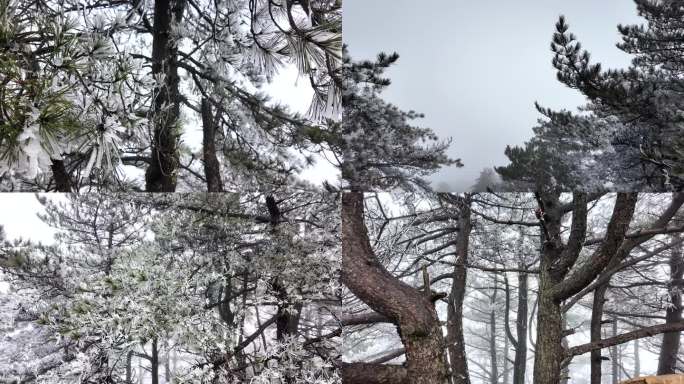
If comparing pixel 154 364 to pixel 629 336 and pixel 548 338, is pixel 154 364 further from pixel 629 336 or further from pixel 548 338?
pixel 629 336

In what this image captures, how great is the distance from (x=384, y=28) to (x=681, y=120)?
43.0 inches

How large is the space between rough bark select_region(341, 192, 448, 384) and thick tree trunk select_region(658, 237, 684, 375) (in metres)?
0.76

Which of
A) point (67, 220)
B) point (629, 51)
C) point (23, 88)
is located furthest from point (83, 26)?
point (629, 51)

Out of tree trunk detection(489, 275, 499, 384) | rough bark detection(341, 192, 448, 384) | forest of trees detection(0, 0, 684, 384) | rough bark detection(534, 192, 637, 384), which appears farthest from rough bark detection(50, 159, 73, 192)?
rough bark detection(534, 192, 637, 384)

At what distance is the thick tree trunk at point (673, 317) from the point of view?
2133 mm

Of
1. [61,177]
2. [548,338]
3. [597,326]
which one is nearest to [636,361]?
[597,326]

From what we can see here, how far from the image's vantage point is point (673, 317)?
2168 mm

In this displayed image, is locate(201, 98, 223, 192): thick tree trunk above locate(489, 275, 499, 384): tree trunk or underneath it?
above

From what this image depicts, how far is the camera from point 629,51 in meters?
2.15

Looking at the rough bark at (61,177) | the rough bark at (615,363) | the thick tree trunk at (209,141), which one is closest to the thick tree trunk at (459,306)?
the rough bark at (615,363)

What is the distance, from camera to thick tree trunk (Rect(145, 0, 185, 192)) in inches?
77.1

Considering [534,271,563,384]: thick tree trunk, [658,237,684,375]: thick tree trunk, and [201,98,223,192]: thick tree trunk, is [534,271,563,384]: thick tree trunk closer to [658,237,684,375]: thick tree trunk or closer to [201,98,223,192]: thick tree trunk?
[658,237,684,375]: thick tree trunk

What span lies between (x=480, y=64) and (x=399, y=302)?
34.5 inches

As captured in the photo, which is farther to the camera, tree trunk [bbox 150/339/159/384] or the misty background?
the misty background
